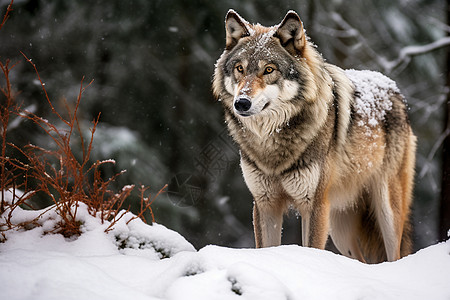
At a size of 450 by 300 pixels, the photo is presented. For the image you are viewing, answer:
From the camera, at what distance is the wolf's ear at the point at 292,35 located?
3.63 meters

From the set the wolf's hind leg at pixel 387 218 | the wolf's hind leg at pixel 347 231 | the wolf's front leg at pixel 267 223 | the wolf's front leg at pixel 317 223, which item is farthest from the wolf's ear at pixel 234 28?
the wolf's hind leg at pixel 347 231

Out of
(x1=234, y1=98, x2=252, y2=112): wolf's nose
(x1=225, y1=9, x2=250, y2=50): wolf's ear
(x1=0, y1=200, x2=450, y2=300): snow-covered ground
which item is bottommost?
(x1=0, y1=200, x2=450, y2=300): snow-covered ground

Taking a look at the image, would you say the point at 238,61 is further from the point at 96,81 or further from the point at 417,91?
the point at 417,91

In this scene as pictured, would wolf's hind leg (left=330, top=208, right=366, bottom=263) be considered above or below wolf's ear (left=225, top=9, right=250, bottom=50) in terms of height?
below

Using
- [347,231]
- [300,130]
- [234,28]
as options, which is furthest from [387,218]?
[234,28]

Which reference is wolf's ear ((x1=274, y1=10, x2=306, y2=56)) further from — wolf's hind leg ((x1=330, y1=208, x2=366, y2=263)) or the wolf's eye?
wolf's hind leg ((x1=330, y1=208, x2=366, y2=263))

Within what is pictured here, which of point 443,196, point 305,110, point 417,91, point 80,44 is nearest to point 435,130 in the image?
point 417,91

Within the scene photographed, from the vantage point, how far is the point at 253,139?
12.7 feet

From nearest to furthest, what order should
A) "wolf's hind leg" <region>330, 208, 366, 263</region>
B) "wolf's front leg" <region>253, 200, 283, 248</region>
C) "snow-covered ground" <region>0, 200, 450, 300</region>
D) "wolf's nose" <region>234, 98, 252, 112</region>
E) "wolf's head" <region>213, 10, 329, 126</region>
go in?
1. "snow-covered ground" <region>0, 200, 450, 300</region>
2. "wolf's nose" <region>234, 98, 252, 112</region>
3. "wolf's head" <region>213, 10, 329, 126</region>
4. "wolf's front leg" <region>253, 200, 283, 248</region>
5. "wolf's hind leg" <region>330, 208, 366, 263</region>

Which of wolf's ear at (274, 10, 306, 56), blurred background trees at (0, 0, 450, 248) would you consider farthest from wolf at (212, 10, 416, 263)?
blurred background trees at (0, 0, 450, 248)

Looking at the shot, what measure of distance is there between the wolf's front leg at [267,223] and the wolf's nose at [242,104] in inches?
40.1

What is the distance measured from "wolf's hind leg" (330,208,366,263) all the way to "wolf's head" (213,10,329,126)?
188 cm

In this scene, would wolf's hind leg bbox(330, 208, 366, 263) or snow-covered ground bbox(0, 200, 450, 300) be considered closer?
snow-covered ground bbox(0, 200, 450, 300)

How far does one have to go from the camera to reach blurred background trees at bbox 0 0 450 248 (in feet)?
25.1
